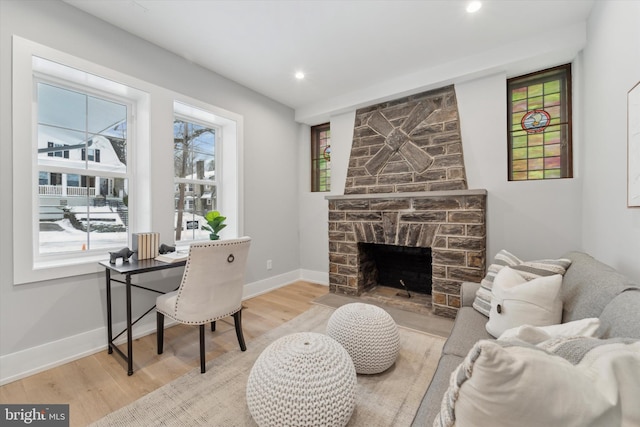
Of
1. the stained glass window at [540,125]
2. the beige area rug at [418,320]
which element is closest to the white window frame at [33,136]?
the beige area rug at [418,320]

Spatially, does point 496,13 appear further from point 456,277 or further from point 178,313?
point 178,313

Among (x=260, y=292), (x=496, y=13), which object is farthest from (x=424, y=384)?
(x=496, y=13)

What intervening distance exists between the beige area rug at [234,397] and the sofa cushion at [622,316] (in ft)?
3.29

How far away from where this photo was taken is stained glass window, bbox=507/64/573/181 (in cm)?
253

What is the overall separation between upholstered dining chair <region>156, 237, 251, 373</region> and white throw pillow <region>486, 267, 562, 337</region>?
1676mm

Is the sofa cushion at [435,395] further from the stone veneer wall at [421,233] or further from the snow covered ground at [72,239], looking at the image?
the snow covered ground at [72,239]

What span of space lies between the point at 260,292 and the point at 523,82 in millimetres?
3865

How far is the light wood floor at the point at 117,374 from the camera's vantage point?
1.56 meters

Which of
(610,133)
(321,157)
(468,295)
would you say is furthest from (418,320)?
(321,157)

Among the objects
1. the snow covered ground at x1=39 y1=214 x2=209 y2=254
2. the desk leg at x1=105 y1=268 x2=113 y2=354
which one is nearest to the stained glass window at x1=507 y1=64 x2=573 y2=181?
the snow covered ground at x1=39 y1=214 x2=209 y2=254

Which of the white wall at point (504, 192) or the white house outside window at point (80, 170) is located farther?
the white wall at point (504, 192)

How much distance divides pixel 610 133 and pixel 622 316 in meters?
1.49

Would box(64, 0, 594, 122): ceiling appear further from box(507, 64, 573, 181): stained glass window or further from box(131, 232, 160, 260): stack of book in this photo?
box(131, 232, 160, 260): stack of book

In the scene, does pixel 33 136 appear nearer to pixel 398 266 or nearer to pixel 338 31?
pixel 338 31
